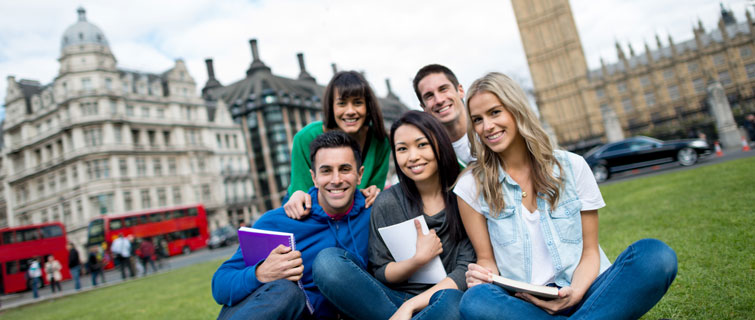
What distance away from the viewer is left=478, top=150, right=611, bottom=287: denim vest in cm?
215

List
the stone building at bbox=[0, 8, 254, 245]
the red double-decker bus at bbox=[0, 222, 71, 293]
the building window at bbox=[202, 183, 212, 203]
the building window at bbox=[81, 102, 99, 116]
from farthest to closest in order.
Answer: the building window at bbox=[202, 183, 212, 203]
the building window at bbox=[81, 102, 99, 116]
the stone building at bbox=[0, 8, 254, 245]
the red double-decker bus at bbox=[0, 222, 71, 293]

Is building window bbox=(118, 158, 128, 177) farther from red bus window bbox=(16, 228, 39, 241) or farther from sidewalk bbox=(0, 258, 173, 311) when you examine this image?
red bus window bbox=(16, 228, 39, 241)

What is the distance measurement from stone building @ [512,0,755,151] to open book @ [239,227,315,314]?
2409 inches

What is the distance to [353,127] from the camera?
3.56 metres

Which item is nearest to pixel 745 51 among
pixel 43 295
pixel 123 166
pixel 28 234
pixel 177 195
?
pixel 177 195

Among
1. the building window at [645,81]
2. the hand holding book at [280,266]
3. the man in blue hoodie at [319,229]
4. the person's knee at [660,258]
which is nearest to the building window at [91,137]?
the man in blue hoodie at [319,229]

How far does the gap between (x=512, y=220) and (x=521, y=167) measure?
0.37 meters

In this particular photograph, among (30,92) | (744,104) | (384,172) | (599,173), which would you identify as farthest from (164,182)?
(744,104)

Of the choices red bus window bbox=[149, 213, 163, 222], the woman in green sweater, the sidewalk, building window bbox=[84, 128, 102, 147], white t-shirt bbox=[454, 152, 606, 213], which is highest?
building window bbox=[84, 128, 102, 147]

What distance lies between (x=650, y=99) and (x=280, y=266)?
73090 millimetres

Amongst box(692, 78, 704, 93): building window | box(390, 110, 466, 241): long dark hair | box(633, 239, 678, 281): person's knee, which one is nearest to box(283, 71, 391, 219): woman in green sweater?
box(390, 110, 466, 241): long dark hair

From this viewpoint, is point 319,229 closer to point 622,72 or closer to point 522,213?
point 522,213

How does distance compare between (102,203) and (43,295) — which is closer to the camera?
(43,295)

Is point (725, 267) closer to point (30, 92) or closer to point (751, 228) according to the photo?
point (751, 228)
